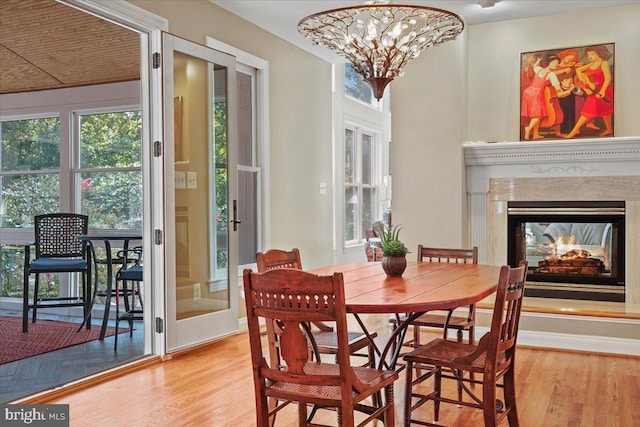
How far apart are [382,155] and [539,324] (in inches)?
188

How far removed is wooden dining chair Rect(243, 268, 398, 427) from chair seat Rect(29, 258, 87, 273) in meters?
3.53

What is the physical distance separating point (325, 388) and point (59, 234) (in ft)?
14.1

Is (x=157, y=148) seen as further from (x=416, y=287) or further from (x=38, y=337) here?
(x=416, y=287)

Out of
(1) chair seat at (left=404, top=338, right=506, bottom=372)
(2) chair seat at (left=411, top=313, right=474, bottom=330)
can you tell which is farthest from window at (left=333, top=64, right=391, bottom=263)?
(1) chair seat at (left=404, top=338, right=506, bottom=372)

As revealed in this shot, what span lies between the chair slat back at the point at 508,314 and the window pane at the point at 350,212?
210 inches

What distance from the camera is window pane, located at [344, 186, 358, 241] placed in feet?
26.3

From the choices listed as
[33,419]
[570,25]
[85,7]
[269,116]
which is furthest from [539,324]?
[85,7]

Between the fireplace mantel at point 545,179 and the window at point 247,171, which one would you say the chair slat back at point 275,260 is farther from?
the fireplace mantel at point 545,179

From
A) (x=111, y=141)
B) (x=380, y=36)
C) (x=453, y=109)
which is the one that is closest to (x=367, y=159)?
(x=453, y=109)

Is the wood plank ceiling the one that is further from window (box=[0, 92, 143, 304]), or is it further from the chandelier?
the chandelier

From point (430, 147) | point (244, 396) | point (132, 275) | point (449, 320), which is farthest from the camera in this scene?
point (430, 147)

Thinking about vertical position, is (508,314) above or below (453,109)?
below

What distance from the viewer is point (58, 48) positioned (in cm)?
570

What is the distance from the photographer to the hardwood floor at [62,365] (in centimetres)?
367
